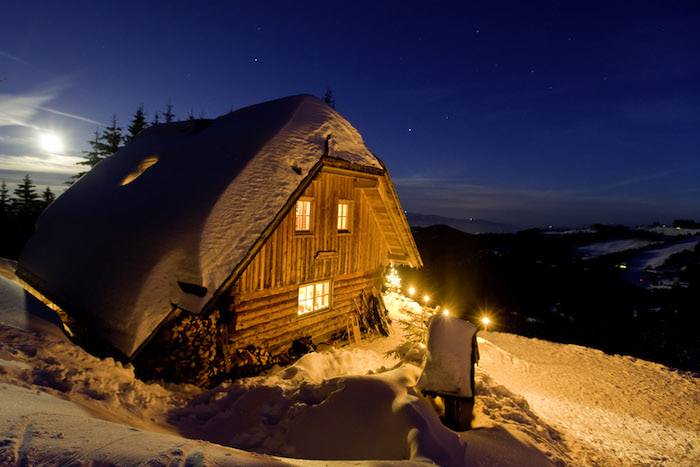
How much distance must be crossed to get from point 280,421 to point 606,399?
1045cm

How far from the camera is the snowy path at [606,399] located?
22.7 ft

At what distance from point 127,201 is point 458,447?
9.86m

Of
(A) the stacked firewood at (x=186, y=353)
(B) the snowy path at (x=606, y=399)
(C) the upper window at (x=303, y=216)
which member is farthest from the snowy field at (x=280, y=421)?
(C) the upper window at (x=303, y=216)

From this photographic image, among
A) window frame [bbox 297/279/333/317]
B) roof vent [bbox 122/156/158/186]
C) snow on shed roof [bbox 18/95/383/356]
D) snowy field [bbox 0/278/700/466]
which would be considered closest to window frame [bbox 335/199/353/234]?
snow on shed roof [bbox 18/95/383/356]

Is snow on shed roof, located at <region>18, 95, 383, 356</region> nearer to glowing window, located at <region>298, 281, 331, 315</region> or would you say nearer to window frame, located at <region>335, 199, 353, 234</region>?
window frame, located at <region>335, 199, 353, 234</region>

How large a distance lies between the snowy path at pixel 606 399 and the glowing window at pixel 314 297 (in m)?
5.92

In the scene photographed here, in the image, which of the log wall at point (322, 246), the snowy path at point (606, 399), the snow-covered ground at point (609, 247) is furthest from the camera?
the snow-covered ground at point (609, 247)

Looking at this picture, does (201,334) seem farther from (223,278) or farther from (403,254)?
(403,254)

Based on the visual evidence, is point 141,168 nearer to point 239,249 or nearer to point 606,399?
point 239,249

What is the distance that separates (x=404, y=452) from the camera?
12.9ft

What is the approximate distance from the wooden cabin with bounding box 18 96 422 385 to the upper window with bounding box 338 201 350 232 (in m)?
0.04

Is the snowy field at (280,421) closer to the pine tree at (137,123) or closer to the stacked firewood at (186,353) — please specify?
the stacked firewood at (186,353)

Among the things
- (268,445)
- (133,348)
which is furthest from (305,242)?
(268,445)

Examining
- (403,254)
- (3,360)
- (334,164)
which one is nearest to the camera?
(3,360)
